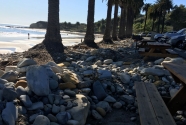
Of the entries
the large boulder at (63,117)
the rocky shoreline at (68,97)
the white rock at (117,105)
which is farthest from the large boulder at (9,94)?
the white rock at (117,105)

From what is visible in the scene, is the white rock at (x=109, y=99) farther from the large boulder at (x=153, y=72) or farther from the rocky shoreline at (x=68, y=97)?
the large boulder at (x=153, y=72)

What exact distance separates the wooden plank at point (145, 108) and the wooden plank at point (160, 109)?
0.06 m

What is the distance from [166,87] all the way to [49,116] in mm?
3243

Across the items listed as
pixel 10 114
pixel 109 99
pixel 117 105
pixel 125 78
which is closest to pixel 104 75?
pixel 125 78

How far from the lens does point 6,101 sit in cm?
324

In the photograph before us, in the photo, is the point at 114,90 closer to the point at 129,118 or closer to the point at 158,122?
the point at 129,118

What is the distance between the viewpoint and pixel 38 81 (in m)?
3.80

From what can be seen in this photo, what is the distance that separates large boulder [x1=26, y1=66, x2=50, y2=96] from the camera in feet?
12.2

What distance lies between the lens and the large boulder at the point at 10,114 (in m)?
2.83

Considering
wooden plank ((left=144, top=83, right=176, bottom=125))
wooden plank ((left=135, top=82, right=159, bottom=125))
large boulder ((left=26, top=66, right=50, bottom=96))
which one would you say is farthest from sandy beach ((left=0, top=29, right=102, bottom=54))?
wooden plank ((left=144, top=83, right=176, bottom=125))

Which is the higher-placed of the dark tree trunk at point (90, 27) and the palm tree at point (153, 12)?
the palm tree at point (153, 12)

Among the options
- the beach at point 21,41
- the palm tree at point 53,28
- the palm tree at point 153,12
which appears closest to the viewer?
the palm tree at point 53,28

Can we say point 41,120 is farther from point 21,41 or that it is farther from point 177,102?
point 21,41

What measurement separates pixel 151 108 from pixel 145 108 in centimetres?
8
